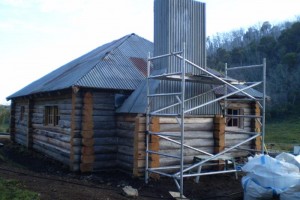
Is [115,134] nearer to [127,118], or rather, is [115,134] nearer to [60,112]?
[127,118]

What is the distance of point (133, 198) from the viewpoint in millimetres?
8039

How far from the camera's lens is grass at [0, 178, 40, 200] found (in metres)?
6.66

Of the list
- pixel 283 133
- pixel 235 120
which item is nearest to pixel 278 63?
pixel 283 133

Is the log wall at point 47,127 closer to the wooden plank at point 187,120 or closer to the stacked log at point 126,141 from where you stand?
the stacked log at point 126,141

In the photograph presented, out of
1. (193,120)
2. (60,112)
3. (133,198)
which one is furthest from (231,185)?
(60,112)

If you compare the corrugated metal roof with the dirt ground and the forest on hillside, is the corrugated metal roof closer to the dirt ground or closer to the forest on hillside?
the dirt ground

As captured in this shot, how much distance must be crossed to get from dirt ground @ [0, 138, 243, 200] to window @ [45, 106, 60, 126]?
1.75 m

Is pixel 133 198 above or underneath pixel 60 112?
underneath

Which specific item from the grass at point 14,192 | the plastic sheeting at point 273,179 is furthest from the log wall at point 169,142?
the grass at point 14,192

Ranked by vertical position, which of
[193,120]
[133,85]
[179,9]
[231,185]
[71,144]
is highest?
[179,9]

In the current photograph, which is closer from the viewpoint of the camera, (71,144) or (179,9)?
(179,9)

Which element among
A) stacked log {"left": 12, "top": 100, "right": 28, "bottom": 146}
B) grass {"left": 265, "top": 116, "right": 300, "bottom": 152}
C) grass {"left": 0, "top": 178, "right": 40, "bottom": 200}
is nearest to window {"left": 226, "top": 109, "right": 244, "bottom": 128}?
grass {"left": 0, "top": 178, "right": 40, "bottom": 200}

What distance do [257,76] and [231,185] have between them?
125ft

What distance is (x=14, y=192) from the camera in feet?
22.9
